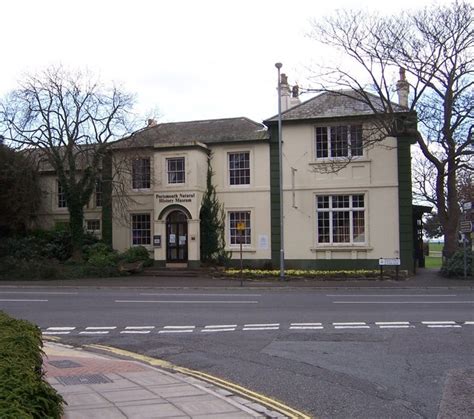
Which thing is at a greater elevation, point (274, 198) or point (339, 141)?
point (339, 141)

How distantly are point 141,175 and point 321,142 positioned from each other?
34.6ft

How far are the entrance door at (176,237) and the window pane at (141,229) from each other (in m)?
2.49

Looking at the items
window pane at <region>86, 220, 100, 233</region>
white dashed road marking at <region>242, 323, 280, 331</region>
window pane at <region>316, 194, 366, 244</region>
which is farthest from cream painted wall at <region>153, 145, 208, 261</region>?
white dashed road marking at <region>242, 323, 280, 331</region>

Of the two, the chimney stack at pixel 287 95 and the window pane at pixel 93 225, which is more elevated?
the chimney stack at pixel 287 95

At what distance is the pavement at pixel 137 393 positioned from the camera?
5973 millimetres

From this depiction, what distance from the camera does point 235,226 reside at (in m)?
32.0

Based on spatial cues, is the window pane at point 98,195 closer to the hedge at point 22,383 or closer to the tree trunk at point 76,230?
the tree trunk at point 76,230

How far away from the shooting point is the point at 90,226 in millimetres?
35688

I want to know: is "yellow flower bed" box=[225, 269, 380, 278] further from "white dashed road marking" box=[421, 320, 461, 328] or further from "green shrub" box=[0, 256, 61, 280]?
"white dashed road marking" box=[421, 320, 461, 328]

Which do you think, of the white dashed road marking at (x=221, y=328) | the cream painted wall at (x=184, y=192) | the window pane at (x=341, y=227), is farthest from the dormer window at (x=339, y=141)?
the white dashed road marking at (x=221, y=328)

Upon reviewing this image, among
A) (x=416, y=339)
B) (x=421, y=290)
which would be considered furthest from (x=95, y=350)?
(x=421, y=290)

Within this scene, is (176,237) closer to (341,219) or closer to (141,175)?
(141,175)

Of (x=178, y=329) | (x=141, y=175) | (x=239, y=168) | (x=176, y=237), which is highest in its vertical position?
(x=239, y=168)

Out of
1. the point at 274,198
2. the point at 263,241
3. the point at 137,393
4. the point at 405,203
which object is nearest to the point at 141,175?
the point at 274,198
